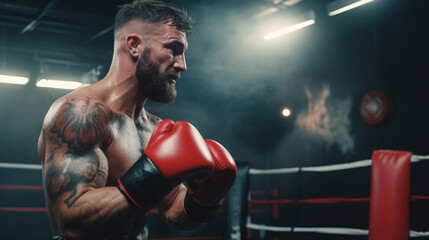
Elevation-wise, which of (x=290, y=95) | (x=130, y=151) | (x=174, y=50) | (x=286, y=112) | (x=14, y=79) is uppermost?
(x=14, y=79)

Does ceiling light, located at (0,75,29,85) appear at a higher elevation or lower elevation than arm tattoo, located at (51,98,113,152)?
higher

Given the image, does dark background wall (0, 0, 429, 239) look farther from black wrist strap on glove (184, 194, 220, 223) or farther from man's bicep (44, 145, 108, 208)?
man's bicep (44, 145, 108, 208)

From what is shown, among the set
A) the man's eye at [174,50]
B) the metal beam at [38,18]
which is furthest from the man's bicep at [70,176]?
the metal beam at [38,18]

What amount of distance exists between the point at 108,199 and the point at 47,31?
6209mm

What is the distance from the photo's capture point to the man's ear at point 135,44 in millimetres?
1523

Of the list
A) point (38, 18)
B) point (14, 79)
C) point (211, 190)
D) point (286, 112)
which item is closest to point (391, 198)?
point (211, 190)

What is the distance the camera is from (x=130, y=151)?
4.73 ft

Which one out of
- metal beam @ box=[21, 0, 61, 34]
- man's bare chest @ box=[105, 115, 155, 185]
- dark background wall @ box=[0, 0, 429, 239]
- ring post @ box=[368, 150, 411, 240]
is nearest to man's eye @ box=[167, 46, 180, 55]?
man's bare chest @ box=[105, 115, 155, 185]

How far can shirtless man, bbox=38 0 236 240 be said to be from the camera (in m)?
1.17

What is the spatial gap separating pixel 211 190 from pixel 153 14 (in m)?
0.63

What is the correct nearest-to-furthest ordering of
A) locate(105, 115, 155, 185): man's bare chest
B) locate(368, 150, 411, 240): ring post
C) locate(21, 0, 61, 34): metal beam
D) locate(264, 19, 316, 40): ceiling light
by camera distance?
locate(105, 115, 155, 185): man's bare chest → locate(368, 150, 411, 240): ring post → locate(264, 19, 316, 40): ceiling light → locate(21, 0, 61, 34): metal beam

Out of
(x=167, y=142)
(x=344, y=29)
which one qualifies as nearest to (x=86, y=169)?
(x=167, y=142)

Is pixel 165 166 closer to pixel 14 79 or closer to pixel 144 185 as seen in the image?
pixel 144 185

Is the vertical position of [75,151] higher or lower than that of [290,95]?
lower
